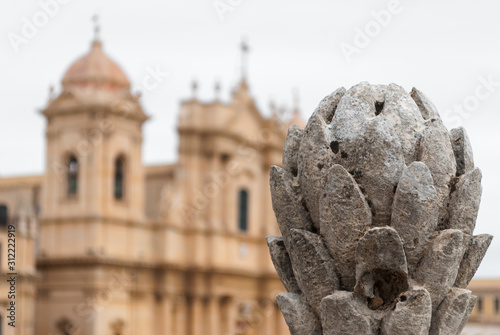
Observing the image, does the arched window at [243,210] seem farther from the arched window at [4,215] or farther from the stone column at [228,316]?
the arched window at [4,215]

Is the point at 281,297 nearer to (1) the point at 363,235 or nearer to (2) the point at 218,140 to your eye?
(1) the point at 363,235

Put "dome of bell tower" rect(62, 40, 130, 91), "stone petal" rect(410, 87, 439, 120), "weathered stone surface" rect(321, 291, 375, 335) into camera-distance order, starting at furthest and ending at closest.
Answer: "dome of bell tower" rect(62, 40, 130, 91)
"stone petal" rect(410, 87, 439, 120)
"weathered stone surface" rect(321, 291, 375, 335)

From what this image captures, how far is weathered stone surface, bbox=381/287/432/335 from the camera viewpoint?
5441 millimetres

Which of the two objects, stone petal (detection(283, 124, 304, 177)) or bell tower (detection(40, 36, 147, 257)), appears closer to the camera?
stone petal (detection(283, 124, 304, 177))

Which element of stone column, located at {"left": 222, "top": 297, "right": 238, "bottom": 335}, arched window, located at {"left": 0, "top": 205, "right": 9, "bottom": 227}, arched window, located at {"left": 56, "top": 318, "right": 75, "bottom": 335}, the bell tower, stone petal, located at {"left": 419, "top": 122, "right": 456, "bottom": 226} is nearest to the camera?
stone petal, located at {"left": 419, "top": 122, "right": 456, "bottom": 226}

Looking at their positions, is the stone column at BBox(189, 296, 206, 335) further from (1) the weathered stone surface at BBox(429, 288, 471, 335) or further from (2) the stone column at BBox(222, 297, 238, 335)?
(1) the weathered stone surface at BBox(429, 288, 471, 335)

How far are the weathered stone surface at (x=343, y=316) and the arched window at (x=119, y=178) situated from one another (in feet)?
87.7

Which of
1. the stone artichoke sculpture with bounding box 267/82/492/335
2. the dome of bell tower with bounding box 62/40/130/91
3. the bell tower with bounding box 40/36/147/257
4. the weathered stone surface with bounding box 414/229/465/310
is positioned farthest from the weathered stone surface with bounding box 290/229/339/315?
the dome of bell tower with bounding box 62/40/130/91

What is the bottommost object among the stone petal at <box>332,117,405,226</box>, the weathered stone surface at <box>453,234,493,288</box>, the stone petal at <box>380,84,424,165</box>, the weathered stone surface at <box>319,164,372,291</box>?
the weathered stone surface at <box>453,234,493,288</box>

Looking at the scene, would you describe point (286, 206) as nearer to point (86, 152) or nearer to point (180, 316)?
point (86, 152)

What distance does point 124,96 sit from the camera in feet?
101

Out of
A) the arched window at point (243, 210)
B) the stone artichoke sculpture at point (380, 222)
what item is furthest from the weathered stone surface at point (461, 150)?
the arched window at point (243, 210)

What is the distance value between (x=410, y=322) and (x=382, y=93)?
1350mm

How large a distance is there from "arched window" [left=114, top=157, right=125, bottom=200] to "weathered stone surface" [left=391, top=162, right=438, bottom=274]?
26.9 m
